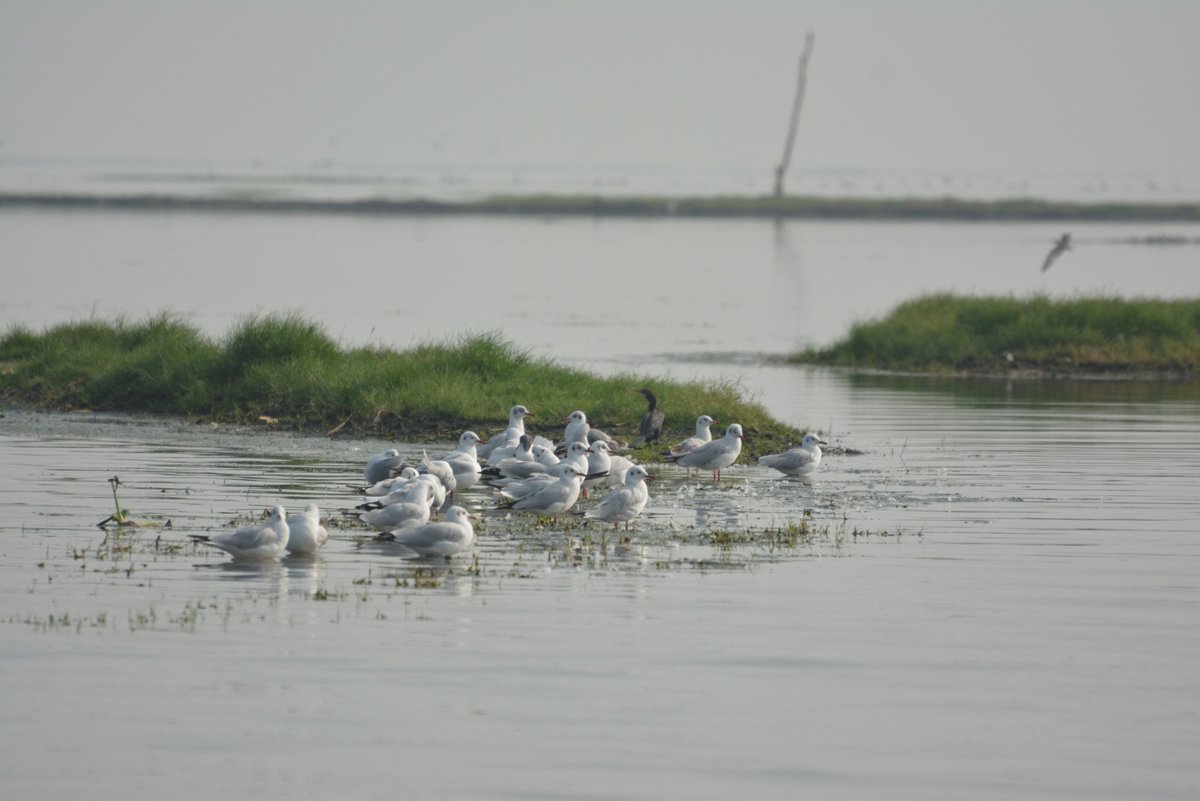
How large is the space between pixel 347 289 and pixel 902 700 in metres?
52.3

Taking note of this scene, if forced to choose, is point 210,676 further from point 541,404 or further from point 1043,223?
point 1043,223

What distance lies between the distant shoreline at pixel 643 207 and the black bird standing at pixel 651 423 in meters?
117

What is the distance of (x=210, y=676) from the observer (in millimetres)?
11828

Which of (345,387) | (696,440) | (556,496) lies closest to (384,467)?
(556,496)

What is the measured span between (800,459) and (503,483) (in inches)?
149

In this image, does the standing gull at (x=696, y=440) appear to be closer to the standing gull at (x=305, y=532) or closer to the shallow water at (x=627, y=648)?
the shallow water at (x=627, y=648)

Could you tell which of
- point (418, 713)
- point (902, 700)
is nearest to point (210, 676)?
point (418, 713)

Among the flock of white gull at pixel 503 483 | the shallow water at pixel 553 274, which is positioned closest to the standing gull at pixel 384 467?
the flock of white gull at pixel 503 483

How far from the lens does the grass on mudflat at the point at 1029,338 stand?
Answer: 114ft

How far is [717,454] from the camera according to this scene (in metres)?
20.3

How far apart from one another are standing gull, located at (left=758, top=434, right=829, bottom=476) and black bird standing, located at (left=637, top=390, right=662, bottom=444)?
2.06 metres

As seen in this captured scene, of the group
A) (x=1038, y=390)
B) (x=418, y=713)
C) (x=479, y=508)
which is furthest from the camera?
(x=1038, y=390)

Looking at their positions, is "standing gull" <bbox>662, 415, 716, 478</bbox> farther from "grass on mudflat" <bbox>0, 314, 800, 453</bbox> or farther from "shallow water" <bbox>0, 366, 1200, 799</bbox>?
"grass on mudflat" <bbox>0, 314, 800, 453</bbox>

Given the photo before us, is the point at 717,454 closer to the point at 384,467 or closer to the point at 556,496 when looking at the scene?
the point at 556,496
